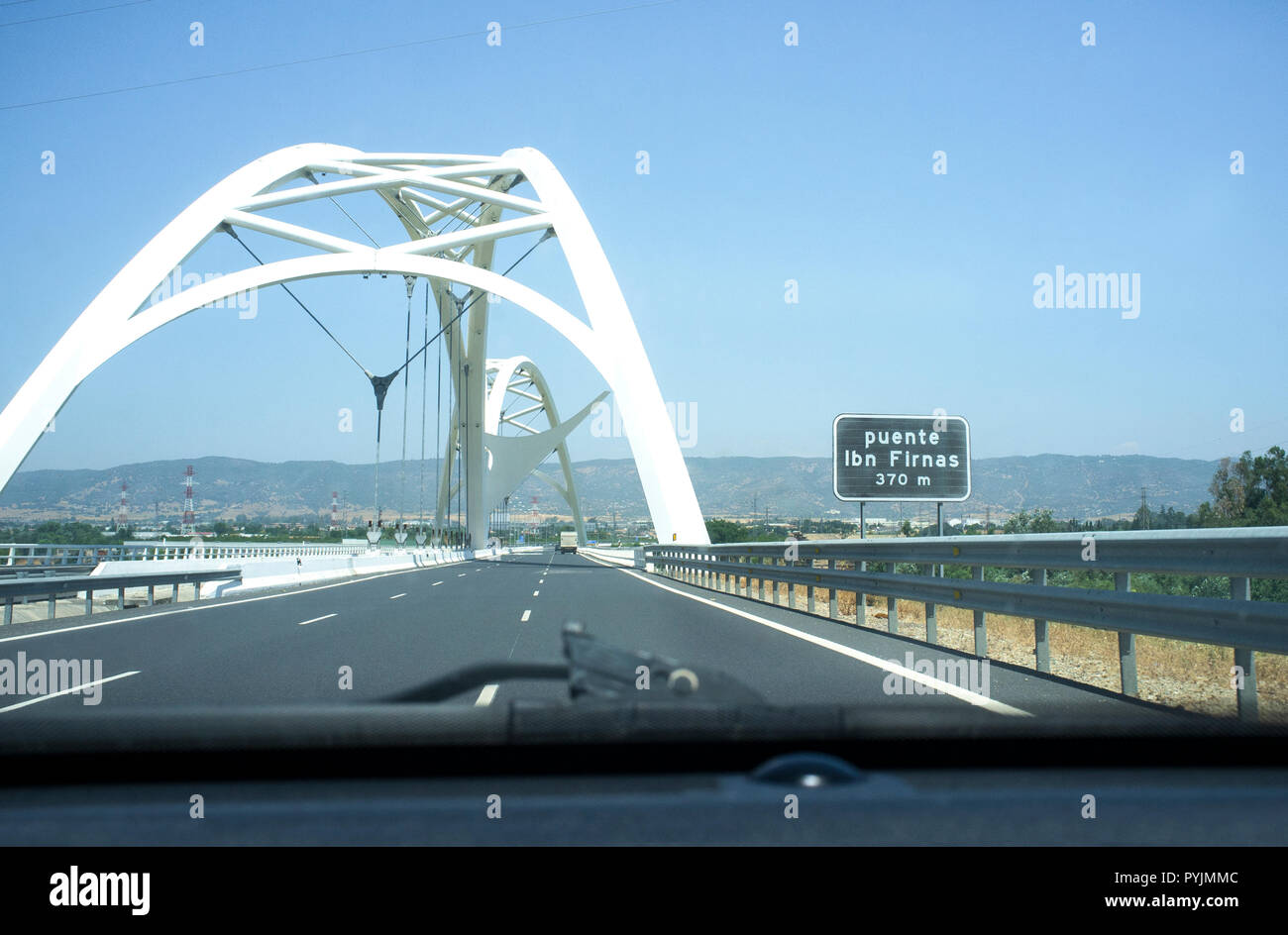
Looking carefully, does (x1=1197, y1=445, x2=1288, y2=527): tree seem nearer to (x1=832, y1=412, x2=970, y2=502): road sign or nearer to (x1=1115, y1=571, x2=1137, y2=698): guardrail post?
(x1=832, y1=412, x2=970, y2=502): road sign

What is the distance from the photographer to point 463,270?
43688 mm

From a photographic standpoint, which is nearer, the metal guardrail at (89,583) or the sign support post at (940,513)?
the metal guardrail at (89,583)

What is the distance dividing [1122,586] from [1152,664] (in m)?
2.74

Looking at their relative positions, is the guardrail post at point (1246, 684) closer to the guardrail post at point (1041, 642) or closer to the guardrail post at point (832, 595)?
the guardrail post at point (1041, 642)

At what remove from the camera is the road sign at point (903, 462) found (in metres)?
16.7

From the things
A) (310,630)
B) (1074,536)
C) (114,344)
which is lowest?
(310,630)

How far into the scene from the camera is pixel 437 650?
10.2 m

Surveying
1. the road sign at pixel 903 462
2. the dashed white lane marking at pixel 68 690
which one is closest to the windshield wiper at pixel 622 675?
the dashed white lane marking at pixel 68 690

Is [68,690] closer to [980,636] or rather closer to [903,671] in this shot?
[903,671]

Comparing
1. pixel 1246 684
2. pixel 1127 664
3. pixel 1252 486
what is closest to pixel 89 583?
pixel 1127 664

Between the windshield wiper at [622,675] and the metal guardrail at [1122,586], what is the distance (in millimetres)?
3276

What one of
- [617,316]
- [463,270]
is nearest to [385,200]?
[463,270]
